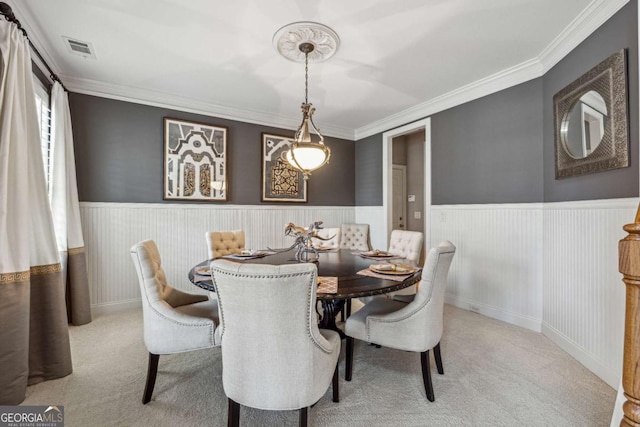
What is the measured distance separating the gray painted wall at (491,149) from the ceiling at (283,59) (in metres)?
0.27

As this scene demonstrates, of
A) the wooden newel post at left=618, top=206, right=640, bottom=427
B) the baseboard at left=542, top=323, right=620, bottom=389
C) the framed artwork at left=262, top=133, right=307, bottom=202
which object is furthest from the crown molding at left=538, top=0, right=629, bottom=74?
the framed artwork at left=262, top=133, right=307, bottom=202

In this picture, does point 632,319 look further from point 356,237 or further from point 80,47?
point 80,47

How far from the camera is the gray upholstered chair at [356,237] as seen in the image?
441cm

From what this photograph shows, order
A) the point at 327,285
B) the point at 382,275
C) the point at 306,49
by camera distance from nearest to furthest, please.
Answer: the point at 327,285
the point at 382,275
the point at 306,49

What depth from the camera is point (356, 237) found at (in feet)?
14.7

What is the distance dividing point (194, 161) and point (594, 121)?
4174 millimetres

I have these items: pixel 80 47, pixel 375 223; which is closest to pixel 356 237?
pixel 375 223

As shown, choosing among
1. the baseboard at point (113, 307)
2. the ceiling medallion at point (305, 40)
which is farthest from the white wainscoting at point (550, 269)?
the baseboard at point (113, 307)

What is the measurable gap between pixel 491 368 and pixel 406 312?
1.02m

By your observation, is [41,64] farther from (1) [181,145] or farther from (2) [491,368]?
(2) [491,368]

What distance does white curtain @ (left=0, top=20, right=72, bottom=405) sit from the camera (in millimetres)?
1762

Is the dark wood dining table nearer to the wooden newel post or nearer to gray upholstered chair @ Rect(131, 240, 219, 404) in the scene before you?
gray upholstered chair @ Rect(131, 240, 219, 404)

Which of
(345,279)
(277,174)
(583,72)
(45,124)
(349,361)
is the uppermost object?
(583,72)

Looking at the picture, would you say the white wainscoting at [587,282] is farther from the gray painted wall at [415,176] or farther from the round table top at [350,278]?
the gray painted wall at [415,176]
